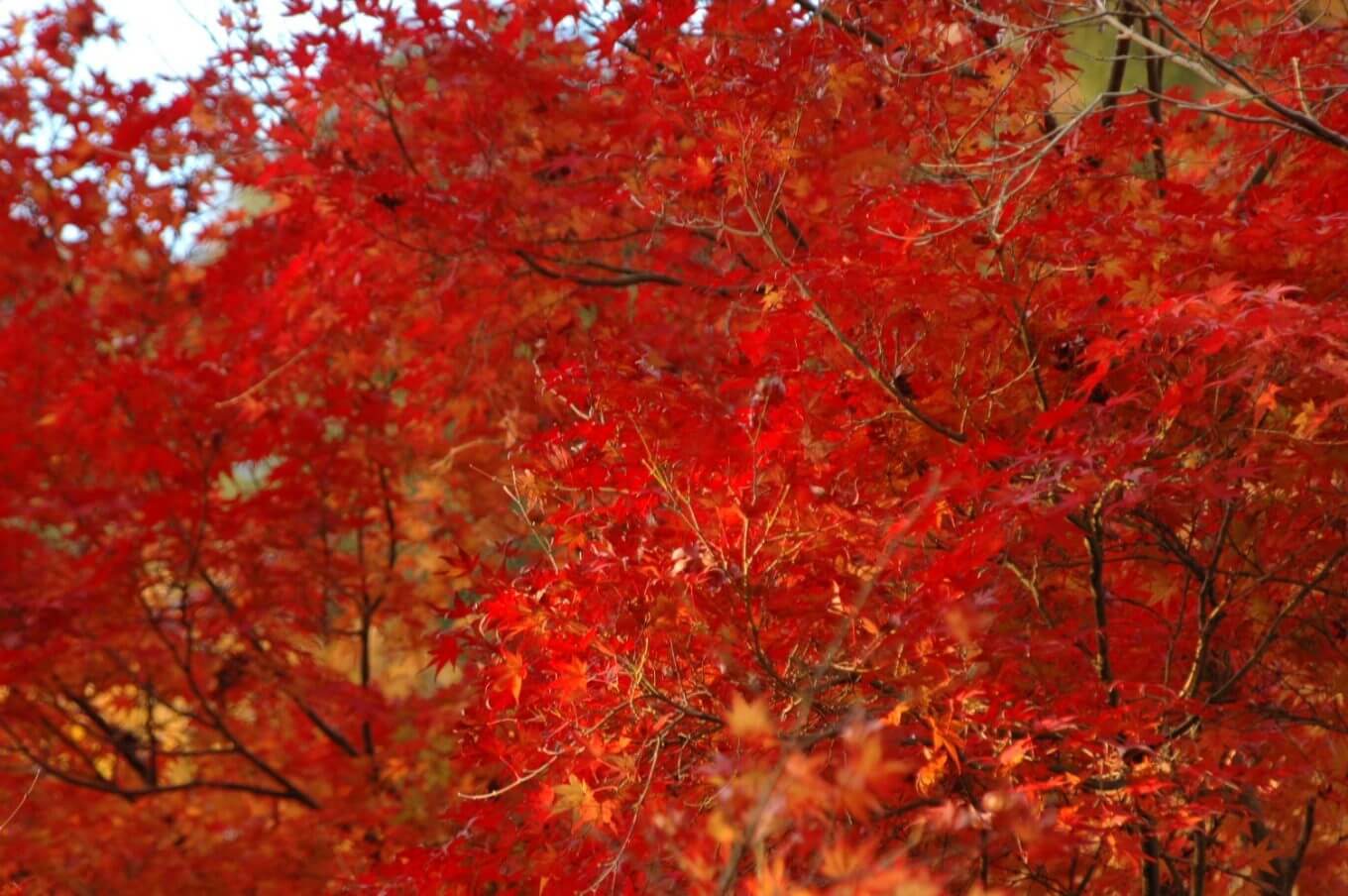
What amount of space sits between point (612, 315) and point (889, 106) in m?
2.26

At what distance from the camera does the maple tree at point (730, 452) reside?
334 centimetres

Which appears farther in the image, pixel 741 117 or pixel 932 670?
pixel 741 117

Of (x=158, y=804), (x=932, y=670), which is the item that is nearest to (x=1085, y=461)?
(x=932, y=670)

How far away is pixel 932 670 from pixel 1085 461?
612 mm

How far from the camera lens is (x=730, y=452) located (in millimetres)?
3721

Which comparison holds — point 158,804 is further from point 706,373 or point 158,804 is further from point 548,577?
point 548,577

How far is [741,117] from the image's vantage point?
4172mm

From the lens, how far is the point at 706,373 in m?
5.87

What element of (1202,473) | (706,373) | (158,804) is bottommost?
(158,804)

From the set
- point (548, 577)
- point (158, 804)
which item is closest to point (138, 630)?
point (158, 804)

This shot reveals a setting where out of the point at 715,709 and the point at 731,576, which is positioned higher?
the point at 731,576

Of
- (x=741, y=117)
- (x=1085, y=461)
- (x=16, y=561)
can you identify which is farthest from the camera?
(x=16, y=561)

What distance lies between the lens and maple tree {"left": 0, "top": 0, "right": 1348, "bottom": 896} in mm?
3342

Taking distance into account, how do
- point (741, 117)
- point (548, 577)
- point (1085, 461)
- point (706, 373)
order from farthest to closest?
1. point (706, 373)
2. point (741, 117)
3. point (548, 577)
4. point (1085, 461)
